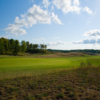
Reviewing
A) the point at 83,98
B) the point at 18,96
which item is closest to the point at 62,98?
the point at 83,98

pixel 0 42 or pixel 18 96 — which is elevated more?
pixel 0 42

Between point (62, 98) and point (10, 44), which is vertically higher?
point (10, 44)

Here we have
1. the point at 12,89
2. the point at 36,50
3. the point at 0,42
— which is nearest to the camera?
the point at 12,89

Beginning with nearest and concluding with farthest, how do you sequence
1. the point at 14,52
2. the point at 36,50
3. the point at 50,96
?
the point at 50,96
the point at 14,52
the point at 36,50

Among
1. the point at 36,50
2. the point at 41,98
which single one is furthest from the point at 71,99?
the point at 36,50

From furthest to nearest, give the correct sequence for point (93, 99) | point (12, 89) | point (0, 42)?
point (0, 42) < point (12, 89) < point (93, 99)

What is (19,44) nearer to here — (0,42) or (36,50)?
(0,42)

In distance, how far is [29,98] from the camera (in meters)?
4.92

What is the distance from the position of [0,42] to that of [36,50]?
4483 cm

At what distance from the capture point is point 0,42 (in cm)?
5128

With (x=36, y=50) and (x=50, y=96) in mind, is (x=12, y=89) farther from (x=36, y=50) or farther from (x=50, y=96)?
(x=36, y=50)

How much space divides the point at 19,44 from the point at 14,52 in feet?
21.6

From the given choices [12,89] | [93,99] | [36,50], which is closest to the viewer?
[93,99]

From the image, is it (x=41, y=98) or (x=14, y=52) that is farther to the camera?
(x=14, y=52)
